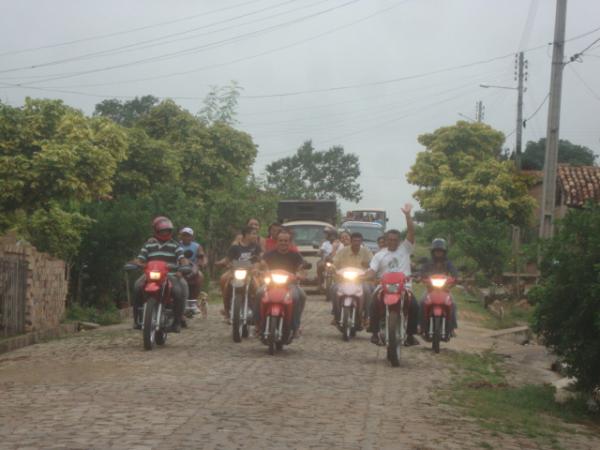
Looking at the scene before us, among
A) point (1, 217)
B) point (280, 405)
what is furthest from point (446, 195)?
point (280, 405)

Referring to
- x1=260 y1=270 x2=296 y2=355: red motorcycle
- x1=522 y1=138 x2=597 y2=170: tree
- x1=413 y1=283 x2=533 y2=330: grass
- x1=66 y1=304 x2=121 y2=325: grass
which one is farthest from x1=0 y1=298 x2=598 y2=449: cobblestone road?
x1=522 y1=138 x2=597 y2=170: tree

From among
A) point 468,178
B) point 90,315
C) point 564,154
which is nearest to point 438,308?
point 90,315

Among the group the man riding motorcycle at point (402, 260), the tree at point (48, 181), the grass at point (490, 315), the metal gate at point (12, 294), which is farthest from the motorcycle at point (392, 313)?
the grass at point (490, 315)

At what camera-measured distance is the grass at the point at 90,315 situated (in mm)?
20109

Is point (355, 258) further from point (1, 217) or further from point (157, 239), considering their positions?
point (1, 217)

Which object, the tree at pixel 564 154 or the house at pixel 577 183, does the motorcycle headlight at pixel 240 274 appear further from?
the tree at pixel 564 154

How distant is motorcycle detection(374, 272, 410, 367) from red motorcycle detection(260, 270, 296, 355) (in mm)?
1264

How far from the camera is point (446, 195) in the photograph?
64.2 metres

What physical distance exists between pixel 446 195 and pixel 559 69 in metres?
39.9

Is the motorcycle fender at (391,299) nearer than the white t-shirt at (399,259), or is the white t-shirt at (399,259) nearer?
the motorcycle fender at (391,299)

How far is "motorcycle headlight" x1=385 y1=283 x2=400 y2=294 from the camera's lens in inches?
536

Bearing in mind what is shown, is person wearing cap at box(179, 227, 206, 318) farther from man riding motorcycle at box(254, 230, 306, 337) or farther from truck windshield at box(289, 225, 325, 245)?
truck windshield at box(289, 225, 325, 245)

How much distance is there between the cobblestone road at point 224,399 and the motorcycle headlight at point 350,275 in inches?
53.1

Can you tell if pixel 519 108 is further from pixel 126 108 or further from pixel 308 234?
pixel 126 108
